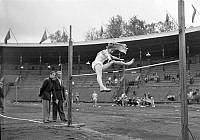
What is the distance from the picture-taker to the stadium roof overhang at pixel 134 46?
113 feet

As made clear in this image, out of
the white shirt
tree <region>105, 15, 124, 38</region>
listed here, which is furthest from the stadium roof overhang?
the white shirt

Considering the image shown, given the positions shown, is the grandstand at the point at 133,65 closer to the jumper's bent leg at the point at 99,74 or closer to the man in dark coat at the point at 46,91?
the man in dark coat at the point at 46,91

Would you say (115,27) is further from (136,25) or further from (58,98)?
(58,98)

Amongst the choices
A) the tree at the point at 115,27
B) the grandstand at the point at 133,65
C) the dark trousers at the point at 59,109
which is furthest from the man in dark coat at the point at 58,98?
the tree at the point at 115,27

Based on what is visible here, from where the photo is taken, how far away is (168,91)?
1289 inches

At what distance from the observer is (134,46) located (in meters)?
37.8

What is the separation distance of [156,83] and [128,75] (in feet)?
10.7

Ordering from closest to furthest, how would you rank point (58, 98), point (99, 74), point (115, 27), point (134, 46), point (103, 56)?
point (99, 74) < point (103, 56) < point (58, 98) < point (134, 46) < point (115, 27)

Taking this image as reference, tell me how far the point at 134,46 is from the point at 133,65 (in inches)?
168

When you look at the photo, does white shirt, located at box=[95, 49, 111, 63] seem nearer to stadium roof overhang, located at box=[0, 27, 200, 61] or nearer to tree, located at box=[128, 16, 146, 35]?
stadium roof overhang, located at box=[0, 27, 200, 61]

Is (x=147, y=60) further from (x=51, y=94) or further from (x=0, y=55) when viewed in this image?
(x=0, y=55)

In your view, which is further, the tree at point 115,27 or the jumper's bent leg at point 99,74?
the tree at point 115,27

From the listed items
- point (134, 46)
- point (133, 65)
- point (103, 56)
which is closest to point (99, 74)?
point (103, 56)

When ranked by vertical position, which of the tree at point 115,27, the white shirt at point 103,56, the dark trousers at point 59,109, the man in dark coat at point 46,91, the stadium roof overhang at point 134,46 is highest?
the tree at point 115,27
